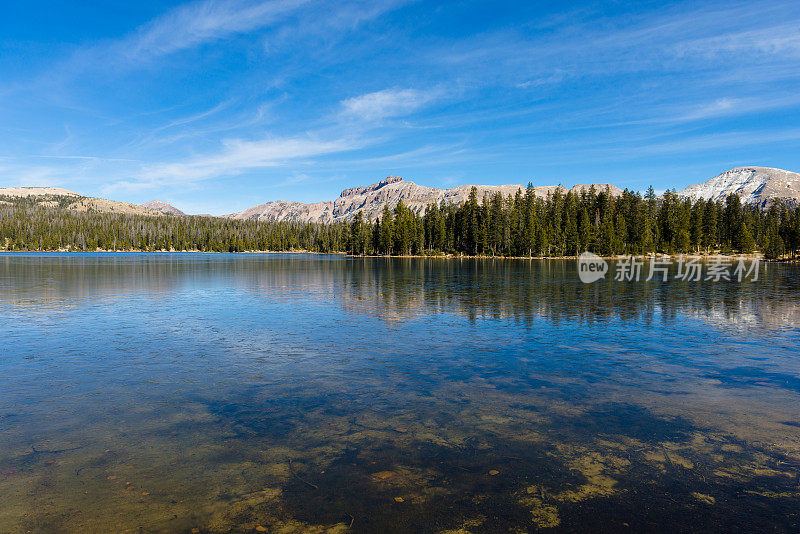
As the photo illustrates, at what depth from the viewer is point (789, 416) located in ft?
39.7

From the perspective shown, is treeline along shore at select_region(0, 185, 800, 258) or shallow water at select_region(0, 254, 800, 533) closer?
shallow water at select_region(0, 254, 800, 533)

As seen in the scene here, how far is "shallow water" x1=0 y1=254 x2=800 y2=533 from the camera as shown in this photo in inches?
303

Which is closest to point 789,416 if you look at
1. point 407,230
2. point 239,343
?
Answer: point 239,343

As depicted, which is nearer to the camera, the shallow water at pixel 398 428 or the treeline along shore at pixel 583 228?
the shallow water at pixel 398 428

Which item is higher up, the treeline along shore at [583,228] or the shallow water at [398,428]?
the treeline along shore at [583,228]

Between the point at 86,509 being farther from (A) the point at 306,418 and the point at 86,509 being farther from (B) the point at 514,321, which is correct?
(B) the point at 514,321

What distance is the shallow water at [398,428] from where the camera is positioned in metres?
7.69

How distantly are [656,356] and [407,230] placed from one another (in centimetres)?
15323

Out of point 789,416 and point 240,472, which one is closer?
point 240,472

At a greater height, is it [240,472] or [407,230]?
[407,230]

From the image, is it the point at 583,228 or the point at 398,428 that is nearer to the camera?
the point at 398,428

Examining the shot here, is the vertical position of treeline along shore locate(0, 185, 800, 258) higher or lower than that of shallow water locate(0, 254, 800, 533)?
higher

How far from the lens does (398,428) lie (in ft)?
36.8

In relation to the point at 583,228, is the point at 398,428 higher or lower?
lower
